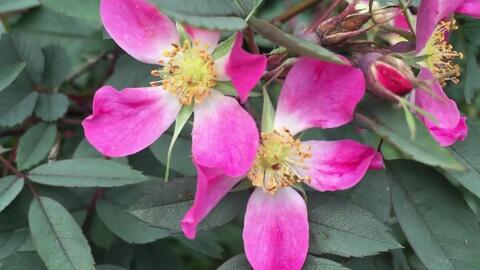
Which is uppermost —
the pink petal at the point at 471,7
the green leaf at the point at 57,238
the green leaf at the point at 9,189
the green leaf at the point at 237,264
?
the pink petal at the point at 471,7

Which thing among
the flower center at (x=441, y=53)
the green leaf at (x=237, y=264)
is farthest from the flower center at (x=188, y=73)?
the flower center at (x=441, y=53)

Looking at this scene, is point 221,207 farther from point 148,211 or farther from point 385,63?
point 385,63

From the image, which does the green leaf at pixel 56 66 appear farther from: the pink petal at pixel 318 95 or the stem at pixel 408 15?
the stem at pixel 408 15

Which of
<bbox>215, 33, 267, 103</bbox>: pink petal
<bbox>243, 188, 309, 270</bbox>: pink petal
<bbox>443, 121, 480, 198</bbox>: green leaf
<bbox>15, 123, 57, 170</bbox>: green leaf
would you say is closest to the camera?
<bbox>215, 33, 267, 103</bbox>: pink petal

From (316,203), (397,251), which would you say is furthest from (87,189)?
(397,251)

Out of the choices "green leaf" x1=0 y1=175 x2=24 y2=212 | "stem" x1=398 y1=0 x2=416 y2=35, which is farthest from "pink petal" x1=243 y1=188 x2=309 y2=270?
"green leaf" x1=0 y1=175 x2=24 y2=212

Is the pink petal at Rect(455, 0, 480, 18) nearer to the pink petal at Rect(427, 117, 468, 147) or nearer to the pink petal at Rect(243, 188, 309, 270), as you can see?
the pink petal at Rect(427, 117, 468, 147)

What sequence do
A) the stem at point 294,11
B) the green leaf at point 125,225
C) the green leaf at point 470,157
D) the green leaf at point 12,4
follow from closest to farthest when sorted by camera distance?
the green leaf at point 470,157 → the green leaf at point 125,225 → the green leaf at point 12,4 → the stem at point 294,11

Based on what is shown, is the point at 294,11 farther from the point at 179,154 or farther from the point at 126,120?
the point at 126,120

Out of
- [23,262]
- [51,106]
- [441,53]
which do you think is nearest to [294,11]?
[441,53]
